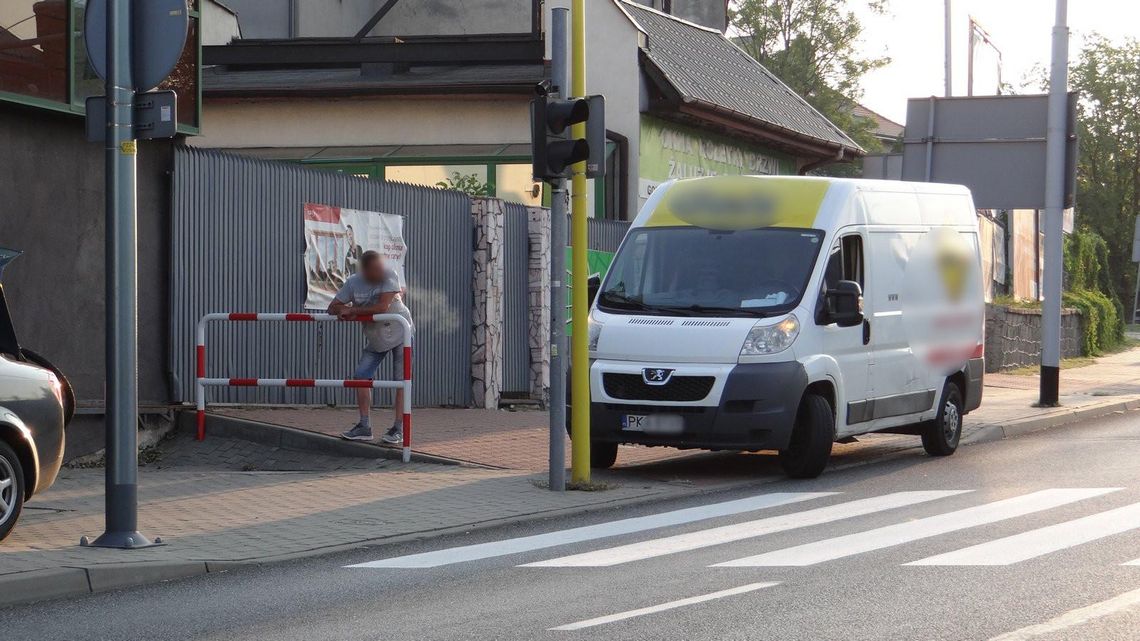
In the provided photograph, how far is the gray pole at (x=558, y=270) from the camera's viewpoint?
11.4 metres

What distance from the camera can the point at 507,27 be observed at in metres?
26.6

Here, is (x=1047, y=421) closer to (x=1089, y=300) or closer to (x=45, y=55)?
(x=45, y=55)

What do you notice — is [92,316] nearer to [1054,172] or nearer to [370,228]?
[370,228]

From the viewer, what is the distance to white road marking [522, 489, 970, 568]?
8773 millimetres

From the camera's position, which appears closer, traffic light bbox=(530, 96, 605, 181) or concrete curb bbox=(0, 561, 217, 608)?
concrete curb bbox=(0, 561, 217, 608)

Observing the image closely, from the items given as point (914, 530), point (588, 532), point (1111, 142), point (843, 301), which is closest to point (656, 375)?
point (843, 301)

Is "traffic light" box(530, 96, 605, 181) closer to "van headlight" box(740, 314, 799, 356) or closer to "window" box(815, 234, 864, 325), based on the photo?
"van headlight" box(740, 314, 799, 356)

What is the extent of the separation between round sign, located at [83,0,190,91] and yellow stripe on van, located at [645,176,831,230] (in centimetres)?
553

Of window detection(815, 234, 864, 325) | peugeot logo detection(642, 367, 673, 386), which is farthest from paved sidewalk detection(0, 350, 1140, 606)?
window detection(815, 234, 864, 325)

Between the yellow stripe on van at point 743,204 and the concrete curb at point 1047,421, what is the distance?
4.27 metres

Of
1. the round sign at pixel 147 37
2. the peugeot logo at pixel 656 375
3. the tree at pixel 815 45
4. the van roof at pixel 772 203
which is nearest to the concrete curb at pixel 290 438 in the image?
the peugeot logo at pixel 656 375

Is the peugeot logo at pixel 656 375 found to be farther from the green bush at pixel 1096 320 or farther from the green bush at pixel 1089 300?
the green bush at pixel 1089 300

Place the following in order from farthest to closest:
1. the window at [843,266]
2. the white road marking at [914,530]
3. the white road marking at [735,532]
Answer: the window at [843,266]
the white road marking at [735,532]
the white road marking at [914,530]

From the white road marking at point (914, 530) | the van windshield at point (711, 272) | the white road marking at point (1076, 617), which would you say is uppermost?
the van windshield at point (711, 272)
